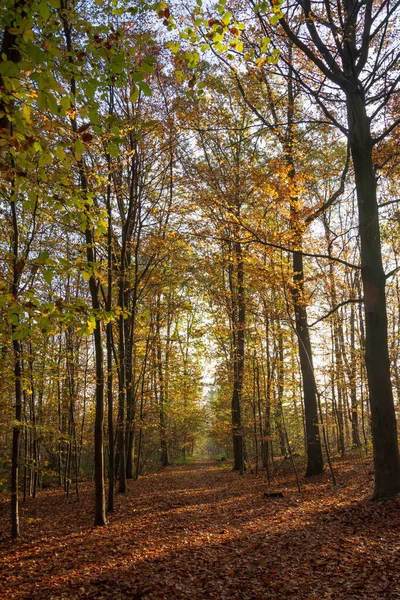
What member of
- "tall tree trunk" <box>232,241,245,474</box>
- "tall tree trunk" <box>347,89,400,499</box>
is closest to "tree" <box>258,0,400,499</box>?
"tall tree trunk" <box>347,89,400,499</box>

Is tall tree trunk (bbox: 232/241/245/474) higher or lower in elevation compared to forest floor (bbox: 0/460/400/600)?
higher

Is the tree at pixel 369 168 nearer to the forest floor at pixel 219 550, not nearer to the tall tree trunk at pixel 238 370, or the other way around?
the forest floor at pixel 219 550

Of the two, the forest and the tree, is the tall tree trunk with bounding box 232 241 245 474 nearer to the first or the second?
the forest

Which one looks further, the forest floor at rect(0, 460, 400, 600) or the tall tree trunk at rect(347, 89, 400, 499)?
the tall tree trunk at rect(347, 89, 400, 499)

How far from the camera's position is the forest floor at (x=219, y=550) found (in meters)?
4.42

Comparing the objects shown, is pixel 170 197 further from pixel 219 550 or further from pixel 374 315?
pixel 219 550

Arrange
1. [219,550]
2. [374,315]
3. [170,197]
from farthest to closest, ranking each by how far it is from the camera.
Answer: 1. [170,197]
2. [374,315]
3. [219,550]

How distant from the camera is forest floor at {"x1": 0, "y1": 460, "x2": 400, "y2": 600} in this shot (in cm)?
442

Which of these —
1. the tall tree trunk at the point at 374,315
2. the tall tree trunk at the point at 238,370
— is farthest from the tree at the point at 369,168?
the tall tree trunk at the point at 238,370

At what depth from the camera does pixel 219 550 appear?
19.2ft

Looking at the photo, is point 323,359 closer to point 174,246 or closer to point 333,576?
point 174,246

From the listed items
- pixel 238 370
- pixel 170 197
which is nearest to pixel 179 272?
pixel 170 197

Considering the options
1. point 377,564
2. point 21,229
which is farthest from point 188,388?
point 377,564

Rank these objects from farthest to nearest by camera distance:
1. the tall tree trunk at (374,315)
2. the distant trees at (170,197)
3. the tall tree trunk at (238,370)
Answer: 1. the tall tree trunk at (238,370)
2. the tall tree trunk at (374,315)
3. the distant trees at (170,197)
